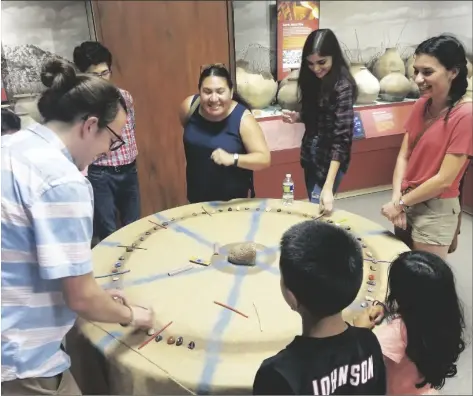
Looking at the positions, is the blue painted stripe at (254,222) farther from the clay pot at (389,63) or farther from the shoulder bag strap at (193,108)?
the clay pot at (389,63)

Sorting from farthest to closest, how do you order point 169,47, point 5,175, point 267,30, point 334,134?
point 267,30
point 169,47
point 334,134
point 5,175

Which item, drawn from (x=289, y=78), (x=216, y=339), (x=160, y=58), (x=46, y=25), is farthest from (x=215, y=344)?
(x=289, y=78)

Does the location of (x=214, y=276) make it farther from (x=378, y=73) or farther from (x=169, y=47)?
(x=378, y=73)

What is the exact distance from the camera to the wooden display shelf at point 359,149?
2.54 metres

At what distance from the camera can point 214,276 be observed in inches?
50.4

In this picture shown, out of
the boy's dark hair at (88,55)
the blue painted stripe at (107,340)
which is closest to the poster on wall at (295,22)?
the boy's dark hair at (88,55)

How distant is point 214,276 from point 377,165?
70.6 inches

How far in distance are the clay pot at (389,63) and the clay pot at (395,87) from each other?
0.04 m

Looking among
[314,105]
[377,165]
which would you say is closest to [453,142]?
[314,105]

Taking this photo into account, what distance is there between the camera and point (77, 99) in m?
0.81

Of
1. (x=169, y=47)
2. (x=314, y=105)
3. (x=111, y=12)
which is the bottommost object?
(x=314, y=105)

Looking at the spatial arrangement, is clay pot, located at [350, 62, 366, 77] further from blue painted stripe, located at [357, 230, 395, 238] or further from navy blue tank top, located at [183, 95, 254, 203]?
blue painted stripe, located at [357, 230, 395, 238]

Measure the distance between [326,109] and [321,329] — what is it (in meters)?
1.25

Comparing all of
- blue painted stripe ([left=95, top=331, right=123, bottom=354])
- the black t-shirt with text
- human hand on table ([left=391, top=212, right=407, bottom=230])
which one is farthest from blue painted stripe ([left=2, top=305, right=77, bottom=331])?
human hand on table ([left=391, top=212, right=407, bottom=230])
